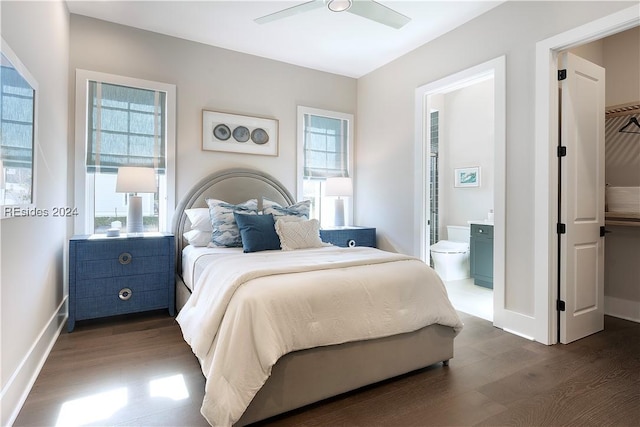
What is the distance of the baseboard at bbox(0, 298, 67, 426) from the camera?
5.63ft

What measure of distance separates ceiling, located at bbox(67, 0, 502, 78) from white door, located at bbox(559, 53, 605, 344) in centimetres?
110

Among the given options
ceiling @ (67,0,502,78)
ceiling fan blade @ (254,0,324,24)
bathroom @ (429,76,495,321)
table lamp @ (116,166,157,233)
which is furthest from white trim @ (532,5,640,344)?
table lamp @ (116,166,157,233)

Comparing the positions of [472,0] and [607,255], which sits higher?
[472,0]

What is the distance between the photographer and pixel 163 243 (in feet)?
11.0

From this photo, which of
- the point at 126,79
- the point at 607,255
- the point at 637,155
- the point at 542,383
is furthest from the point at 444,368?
the point at 126,79

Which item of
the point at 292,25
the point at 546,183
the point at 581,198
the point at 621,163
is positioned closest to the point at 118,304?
the point at 292,25

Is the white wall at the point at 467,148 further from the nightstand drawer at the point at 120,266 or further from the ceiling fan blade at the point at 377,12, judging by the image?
the nightstand drawer at the point at 120,266

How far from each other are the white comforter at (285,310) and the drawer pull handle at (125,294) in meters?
1.20

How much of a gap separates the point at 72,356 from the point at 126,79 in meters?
2.63

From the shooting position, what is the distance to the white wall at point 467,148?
5.30 metres

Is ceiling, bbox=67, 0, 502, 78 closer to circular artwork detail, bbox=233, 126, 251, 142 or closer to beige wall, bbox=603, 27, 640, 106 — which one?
circular artwork detail, bbox=233, 126, 251, 142

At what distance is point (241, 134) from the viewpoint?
417 centimetres

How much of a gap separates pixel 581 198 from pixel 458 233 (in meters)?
2.67

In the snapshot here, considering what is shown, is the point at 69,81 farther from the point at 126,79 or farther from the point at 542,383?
the point at 542,383
